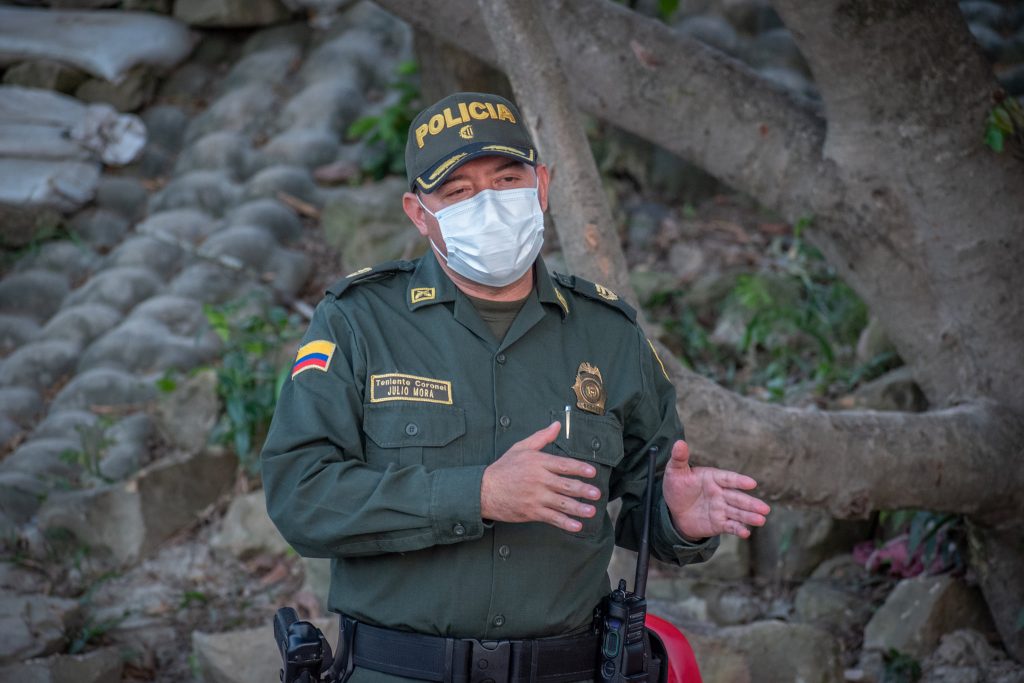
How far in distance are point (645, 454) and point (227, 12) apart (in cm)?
669

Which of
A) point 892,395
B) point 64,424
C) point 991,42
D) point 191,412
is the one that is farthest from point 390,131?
point 991,42

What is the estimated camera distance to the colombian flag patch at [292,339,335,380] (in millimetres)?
2277

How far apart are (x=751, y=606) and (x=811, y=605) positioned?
24 centimetres

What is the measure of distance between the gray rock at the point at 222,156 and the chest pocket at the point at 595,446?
5.29m

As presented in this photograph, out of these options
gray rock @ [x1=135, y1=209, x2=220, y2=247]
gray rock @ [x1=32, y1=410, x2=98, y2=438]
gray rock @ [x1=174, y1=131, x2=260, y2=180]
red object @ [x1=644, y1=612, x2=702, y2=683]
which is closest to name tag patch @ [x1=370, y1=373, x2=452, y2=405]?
→ red object @ [x1=644, y1=612, x2=702, y2=683]

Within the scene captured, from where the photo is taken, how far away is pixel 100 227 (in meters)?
6.95

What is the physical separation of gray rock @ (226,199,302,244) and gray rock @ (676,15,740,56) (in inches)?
111

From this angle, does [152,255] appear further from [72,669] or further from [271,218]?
[72,669]

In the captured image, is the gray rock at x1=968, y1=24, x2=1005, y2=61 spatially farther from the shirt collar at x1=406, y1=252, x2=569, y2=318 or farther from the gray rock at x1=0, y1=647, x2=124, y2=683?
the gray rock at x1=0, y1=647, x2=124, y2=683

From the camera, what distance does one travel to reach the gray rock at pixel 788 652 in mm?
3723

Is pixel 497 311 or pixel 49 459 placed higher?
pixel 497 311

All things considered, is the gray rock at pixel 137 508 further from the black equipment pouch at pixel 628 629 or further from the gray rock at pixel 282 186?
the black equipment pouch at pixel 628 629

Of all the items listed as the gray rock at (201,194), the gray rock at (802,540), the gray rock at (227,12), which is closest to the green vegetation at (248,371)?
the gray rock at (201,194)

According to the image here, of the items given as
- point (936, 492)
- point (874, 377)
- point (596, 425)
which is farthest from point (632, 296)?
point (874, 377)
